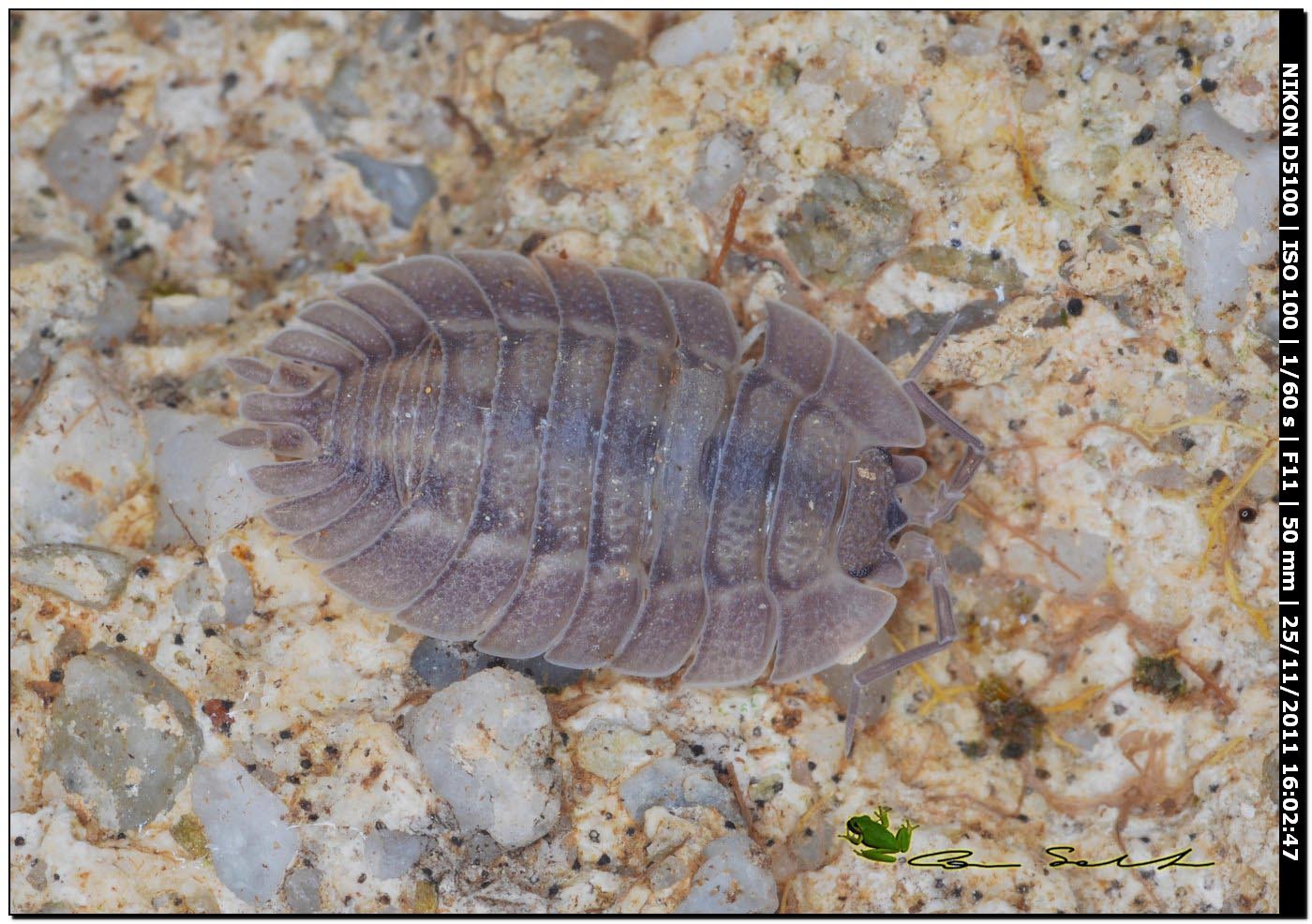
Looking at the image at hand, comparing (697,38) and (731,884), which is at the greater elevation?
(697,38)

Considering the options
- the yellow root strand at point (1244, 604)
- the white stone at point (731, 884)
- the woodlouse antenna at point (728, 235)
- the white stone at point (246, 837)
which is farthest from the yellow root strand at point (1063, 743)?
the white stone at point (246, 837)

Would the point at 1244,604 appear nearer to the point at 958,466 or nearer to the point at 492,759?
the point at 958,466

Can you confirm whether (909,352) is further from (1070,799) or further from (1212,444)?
(1070,799)

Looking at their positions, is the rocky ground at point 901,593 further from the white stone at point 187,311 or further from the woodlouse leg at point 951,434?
the woodlouse leg at point 951,434

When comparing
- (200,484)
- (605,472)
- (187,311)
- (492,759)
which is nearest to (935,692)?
(605,472)

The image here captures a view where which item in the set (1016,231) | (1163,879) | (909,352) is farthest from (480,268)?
(1163,879)

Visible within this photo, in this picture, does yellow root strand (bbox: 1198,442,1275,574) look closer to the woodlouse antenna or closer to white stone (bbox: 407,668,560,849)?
the woodlouse antenna
